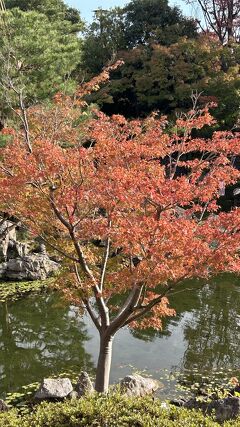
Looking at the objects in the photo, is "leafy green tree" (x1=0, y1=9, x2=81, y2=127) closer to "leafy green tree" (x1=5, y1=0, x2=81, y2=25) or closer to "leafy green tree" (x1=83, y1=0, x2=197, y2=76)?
"leafy green tree" (x1=5, y1=0, x2=81, y2=25)

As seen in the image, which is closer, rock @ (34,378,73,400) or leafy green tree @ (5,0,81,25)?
rock @ (34,378,73,400)

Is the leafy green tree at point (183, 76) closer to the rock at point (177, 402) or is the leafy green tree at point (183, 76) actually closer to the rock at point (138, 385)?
the rock at point (138, 385)

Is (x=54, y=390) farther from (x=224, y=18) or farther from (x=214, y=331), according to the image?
(x=224, y=18)

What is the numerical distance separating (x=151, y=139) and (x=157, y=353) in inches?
237

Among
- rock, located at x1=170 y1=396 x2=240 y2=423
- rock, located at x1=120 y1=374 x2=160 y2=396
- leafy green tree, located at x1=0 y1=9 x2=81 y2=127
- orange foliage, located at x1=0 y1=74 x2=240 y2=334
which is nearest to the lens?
rock, located at x1=170 y1=396 x2=240 y2=423

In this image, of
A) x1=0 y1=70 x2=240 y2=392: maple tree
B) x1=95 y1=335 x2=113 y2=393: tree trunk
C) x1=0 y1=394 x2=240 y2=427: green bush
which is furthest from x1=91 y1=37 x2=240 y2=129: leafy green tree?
x1=0 y1=394 x2=240 y2=427: green bush

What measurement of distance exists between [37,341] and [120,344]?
Result: 2373mm

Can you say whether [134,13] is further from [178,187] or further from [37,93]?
[178,187]

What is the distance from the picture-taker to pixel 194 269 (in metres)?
7.34

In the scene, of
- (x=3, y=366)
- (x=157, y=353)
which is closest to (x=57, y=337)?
(x=3, y=366)

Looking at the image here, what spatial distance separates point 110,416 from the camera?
531cm

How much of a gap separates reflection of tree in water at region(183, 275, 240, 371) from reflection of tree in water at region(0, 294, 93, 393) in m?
3.01

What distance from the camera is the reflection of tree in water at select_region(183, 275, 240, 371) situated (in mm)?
11352

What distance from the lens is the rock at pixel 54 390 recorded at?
8648 millimetres
